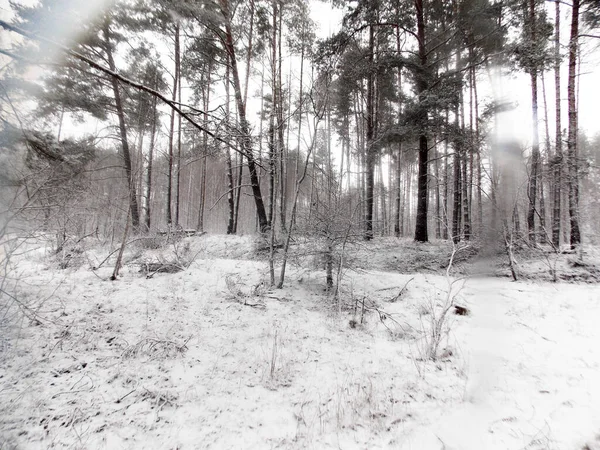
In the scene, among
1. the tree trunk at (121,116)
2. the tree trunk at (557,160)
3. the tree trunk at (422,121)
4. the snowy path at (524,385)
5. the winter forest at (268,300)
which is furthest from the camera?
the tree trunk at (422,121)

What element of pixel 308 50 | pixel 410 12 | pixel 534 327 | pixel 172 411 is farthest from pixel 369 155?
pixel 172 411

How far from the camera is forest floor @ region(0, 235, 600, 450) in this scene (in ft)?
7.50

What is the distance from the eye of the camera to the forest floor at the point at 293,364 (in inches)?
90.0

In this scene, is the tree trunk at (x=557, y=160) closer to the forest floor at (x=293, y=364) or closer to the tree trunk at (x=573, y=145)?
the tree trunk at (x=573, y=145)

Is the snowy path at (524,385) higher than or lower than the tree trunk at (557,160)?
lower

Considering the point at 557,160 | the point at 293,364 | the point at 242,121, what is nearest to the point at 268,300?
the point at 293,364

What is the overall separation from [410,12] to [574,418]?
39.2 feet

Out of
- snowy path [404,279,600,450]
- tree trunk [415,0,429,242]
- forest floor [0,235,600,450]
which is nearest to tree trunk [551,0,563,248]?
forest floor [0,235,600,450]

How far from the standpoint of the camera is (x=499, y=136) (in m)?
0.66

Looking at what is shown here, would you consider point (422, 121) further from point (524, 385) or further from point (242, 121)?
point (524, 385)

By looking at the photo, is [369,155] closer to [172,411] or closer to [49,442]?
[172,411]

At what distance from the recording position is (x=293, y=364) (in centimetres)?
355

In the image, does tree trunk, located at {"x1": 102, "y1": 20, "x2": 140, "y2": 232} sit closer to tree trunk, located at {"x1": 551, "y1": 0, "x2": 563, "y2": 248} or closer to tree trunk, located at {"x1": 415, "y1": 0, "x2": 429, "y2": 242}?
tree trunk, located at {"x1": 415, "y1": 0, "x2": 429, "y2": 242}

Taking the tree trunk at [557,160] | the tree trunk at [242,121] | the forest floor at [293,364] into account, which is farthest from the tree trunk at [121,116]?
the tree trunk at [557,160]
